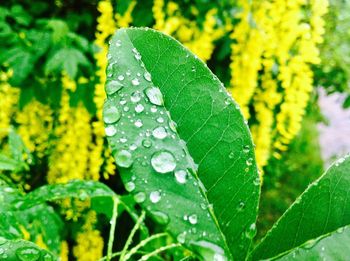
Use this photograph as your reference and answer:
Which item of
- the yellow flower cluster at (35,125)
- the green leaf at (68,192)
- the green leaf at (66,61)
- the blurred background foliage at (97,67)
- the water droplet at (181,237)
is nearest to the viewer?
the water droplet at (181,237)

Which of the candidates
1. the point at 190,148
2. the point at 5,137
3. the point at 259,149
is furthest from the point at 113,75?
the point at 5,137

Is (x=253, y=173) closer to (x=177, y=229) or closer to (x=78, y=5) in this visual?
(x=177, y=229)

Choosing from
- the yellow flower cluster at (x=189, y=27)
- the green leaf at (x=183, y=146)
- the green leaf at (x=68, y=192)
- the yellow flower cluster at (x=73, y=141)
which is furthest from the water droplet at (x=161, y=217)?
the yellow flower cluster at (x=73, y=141)

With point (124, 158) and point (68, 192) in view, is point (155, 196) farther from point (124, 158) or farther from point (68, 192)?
point (68, 192)

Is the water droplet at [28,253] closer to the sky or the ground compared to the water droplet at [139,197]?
closer to the ground

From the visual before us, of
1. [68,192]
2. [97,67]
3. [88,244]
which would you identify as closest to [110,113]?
[68,192]

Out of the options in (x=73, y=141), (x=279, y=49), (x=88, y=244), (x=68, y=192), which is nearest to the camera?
(x=68, y=192)

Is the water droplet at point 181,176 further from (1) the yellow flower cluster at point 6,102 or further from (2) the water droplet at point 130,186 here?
(1) the yellow flower cluster at point 6,102
